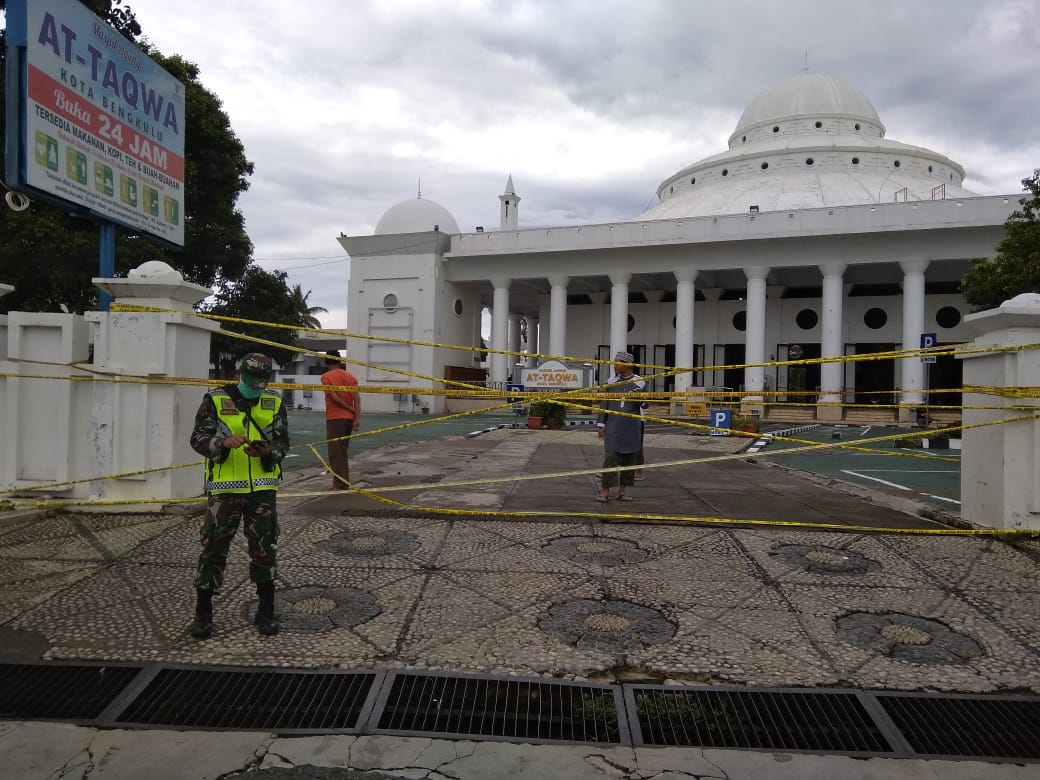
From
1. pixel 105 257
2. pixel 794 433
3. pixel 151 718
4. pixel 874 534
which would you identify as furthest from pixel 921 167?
pixel 151 718

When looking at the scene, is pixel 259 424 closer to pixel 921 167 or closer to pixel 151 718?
pixel 151 718

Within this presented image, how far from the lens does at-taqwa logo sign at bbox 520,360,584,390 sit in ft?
83.0

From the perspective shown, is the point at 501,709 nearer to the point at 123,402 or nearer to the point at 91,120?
the point at 123,402

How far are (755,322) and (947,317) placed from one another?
10.8 meters

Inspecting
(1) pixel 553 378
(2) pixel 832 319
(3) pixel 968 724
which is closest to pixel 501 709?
(3) pixel 968 724

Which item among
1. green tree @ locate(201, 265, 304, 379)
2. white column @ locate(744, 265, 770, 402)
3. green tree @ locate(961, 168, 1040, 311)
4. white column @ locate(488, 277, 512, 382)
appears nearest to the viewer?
green tree @ locate(961, 168, 1040, 311)

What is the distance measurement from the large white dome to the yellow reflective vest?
107 ft

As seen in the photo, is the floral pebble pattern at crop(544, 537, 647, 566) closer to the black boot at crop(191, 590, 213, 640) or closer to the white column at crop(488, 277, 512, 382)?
the black boot at crop(191, 590, 213, 640)

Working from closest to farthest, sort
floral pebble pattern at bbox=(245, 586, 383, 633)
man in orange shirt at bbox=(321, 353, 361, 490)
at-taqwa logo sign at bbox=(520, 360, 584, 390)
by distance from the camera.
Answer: floral pebble pattern at bbox=(245, 586, 383, 633) < man in orange shirt at bbox=(321, 353, 361, 490) < at-taqwa logo sign at bbox=(520, 360, 584, 390)

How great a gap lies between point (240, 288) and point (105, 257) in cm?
1800

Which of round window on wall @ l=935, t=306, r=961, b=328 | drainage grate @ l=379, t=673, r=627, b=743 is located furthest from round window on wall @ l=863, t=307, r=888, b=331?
drainage grate @ l=379, t=673, r=627, b=743

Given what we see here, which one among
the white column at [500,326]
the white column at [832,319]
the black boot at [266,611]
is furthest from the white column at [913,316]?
the black boot at [266,611]

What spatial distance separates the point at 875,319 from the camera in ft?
112

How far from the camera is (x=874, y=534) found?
5777 millimetres
